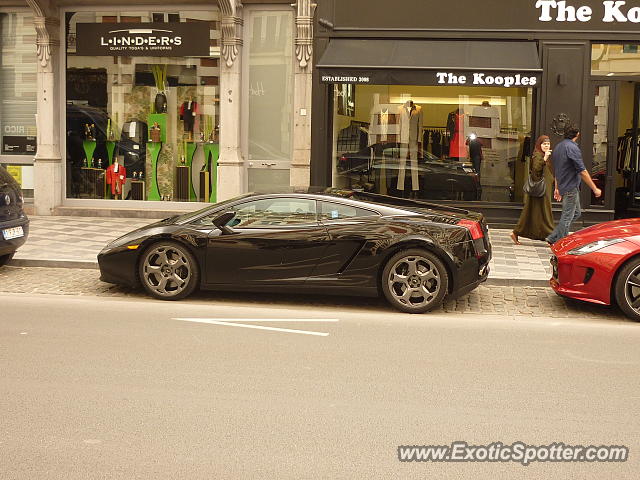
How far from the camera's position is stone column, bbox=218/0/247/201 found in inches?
649

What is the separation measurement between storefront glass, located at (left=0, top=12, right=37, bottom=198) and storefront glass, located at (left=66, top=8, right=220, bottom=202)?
2.53 feet

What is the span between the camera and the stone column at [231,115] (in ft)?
54.1

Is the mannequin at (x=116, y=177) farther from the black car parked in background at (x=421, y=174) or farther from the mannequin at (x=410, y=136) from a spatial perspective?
the mannequin at (x=410, y=136)

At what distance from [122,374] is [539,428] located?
9.77ft

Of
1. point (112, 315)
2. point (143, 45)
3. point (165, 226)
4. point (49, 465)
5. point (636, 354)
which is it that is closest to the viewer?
point (49, 465)

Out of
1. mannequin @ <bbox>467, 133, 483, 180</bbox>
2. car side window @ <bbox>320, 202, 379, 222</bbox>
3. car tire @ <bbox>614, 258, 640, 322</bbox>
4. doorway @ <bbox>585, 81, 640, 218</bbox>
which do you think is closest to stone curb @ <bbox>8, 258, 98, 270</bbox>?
car side window @ <bbox>320, 202, 379, 222</bbox>

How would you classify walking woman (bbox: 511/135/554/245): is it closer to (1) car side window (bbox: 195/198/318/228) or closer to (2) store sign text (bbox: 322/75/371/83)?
(2) store sign text (bbox: 322/75/371/83)

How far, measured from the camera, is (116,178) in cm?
1761

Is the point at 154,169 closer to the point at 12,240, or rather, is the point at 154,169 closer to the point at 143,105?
the point at 143,105

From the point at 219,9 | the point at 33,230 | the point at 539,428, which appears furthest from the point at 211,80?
the point at 539,428

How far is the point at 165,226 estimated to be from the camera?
380 inches

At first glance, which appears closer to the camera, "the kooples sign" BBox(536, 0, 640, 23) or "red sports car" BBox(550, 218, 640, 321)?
"red sports car" BBox(550, 218, 640, 321)

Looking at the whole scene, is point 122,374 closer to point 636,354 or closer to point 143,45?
point 636,354

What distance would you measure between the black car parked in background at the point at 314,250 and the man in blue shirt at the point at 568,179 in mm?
3136
